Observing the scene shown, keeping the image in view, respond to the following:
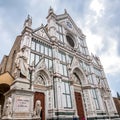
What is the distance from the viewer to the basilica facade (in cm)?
777

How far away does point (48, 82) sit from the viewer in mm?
11586

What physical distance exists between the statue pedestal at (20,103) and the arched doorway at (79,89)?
7.70 metres

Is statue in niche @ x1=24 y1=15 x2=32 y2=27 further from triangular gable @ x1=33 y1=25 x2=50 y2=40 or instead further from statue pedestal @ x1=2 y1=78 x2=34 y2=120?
statue pedestal @ x1=2 y1=78 x2=34 y2=120

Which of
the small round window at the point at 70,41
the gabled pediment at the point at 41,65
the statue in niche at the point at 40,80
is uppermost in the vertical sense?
the small round window at the point at 70,41

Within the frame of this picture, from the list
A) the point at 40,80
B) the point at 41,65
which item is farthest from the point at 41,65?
the point at 40,80

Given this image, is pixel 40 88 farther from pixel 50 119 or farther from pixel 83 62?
pixel 83 62

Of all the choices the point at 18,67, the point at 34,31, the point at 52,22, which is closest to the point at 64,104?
the point at 18,67

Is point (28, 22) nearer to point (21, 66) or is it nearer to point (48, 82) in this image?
point (21, 66)

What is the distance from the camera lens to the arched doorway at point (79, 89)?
13.7m

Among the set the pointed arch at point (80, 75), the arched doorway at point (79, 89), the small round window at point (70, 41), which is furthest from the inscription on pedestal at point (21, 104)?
the small round window at point (70, 41)

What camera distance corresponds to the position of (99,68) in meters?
22.3

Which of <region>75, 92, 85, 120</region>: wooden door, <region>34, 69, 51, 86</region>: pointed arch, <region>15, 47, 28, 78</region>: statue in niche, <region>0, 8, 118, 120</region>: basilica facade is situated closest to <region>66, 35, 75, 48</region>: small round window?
Result: <region>0, 8, 118, 120</region>: basilica facade

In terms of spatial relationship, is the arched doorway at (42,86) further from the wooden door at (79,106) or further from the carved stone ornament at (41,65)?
the wooden door at (79,106)

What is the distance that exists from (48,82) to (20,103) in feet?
14.9
